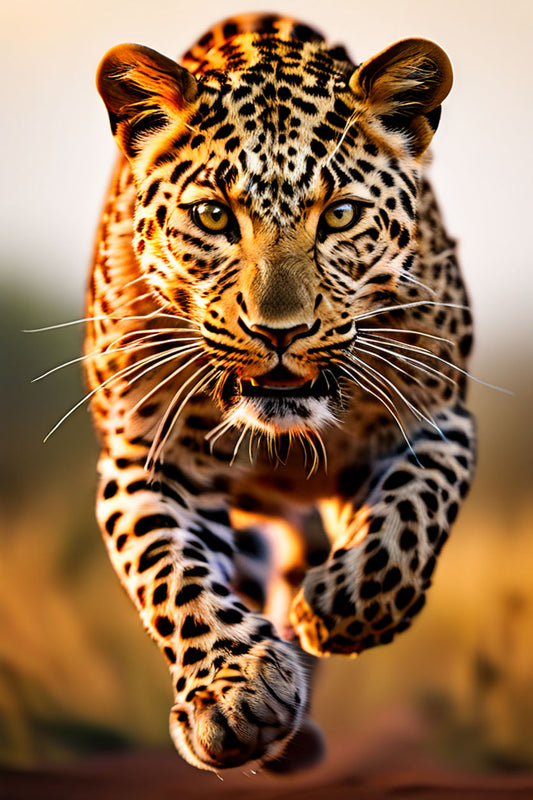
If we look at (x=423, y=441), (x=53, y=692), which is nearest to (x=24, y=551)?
(x=53, y=692)

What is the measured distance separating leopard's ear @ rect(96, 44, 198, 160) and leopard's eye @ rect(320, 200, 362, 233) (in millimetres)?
358

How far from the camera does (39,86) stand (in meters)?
2.04

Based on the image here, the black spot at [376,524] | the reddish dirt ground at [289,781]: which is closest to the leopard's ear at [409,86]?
the black spot at [376,524]

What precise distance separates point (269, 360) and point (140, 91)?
616 mm

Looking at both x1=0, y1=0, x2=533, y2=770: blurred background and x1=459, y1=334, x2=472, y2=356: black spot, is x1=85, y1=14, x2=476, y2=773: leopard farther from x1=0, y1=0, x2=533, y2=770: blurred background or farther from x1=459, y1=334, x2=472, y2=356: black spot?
x1=0, y1=0, x2=533, y2=770: blurred background

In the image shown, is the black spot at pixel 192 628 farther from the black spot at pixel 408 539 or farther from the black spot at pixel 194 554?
the black spot at pixel 408 539

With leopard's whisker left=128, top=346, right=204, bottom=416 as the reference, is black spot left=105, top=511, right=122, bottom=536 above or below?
below

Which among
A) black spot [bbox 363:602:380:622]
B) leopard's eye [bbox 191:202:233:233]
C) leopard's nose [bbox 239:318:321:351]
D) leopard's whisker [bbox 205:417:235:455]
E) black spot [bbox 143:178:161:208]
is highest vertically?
black spot [bbox 143:178:161:208]

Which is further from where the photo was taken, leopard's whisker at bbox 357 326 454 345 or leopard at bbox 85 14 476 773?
leopard's whisker at bbox 357 326 454 345

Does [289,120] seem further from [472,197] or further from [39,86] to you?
[39,86]

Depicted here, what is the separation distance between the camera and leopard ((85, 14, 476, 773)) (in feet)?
5.21

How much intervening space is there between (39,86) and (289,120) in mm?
696

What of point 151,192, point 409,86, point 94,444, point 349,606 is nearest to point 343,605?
point 349,606

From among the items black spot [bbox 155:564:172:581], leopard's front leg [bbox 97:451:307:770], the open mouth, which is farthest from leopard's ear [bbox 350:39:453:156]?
black spot [bbox 155:564:172:581]
